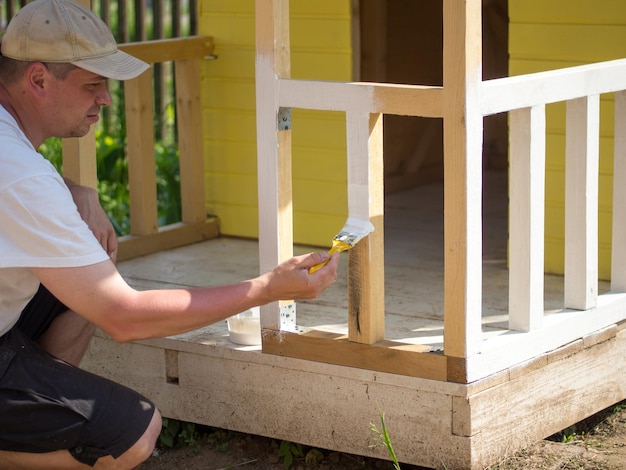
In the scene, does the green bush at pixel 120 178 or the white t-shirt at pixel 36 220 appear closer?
the white t-shirt at pixel 36 220

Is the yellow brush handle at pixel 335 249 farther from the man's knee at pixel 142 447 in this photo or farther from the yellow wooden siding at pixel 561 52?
the yellow wooden siding at pixel 561 52

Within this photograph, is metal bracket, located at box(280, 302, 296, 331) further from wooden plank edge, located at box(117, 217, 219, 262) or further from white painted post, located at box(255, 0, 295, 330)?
wooden plank edge, located at box(117, 217, 219, 262)

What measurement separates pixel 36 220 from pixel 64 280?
6.7 inches

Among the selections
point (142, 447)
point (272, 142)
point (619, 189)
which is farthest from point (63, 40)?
point (619, 189)

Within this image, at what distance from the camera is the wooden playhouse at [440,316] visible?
3342mm

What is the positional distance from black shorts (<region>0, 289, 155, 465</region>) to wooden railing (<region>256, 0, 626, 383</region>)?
30.7 inches

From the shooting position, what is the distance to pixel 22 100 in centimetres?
312

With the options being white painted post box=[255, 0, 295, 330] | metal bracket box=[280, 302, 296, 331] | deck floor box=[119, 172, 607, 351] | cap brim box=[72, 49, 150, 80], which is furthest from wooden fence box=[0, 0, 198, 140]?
cap brim box=[72, 49, 150, 80]

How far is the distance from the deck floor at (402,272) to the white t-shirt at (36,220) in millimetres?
1252

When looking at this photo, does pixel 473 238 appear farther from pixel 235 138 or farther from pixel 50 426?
pixel 235 138

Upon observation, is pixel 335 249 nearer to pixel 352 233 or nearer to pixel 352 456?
pixel 352 233

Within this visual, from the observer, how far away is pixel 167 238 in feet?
18.6

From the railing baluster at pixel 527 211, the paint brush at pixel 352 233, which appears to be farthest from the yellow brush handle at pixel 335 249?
the railing baluster at pixel 527 211

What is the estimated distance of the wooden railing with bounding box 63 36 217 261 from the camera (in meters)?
5.46
